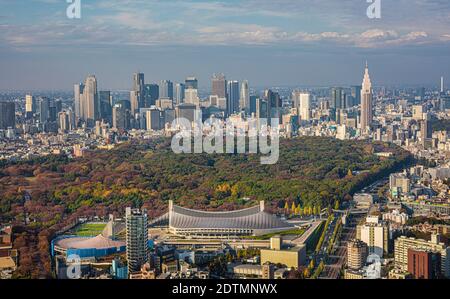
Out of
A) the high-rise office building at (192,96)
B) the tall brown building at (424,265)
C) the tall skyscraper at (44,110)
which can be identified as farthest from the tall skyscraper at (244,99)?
the tall brown building at (424,265)

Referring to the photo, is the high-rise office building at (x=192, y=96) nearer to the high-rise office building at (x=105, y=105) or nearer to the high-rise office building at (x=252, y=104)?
the high-rise office building at (x=252, y=104)

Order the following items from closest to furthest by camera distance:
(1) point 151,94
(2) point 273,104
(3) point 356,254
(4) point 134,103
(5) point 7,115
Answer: (3) point 356,254 → (5) point 7,115 → (2) point 273,104 → (1) point 151,94 → (4) point 134,103

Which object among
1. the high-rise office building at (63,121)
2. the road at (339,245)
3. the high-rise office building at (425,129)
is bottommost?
the road at (339,245)

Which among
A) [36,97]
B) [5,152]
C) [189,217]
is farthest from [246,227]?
[36,97]

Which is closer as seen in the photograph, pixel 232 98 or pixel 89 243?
pixel 89 243

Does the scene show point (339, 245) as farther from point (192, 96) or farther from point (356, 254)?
point (192, 96)

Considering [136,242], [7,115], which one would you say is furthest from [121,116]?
[136,242]

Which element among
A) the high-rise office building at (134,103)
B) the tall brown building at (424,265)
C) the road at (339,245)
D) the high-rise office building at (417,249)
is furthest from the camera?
the high-rise office building at (134,103)
